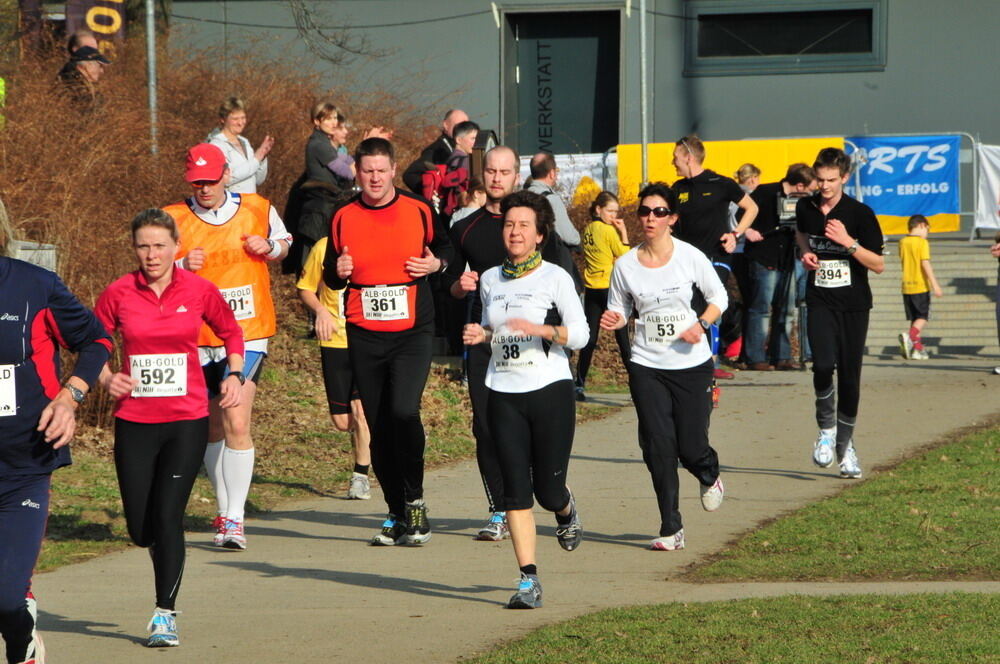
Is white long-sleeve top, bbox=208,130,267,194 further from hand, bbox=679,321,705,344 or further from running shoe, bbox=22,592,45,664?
running shoe, bbox=22,592,45,664

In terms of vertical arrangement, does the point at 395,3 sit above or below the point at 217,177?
above

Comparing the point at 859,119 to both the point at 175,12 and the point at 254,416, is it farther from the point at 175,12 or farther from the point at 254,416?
the point at 254,416

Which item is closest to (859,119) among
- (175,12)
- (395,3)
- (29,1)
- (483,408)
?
(395,3)

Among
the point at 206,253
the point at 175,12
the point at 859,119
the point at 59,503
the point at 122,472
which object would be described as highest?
the point at 175,12

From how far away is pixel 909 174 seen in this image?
930 inches

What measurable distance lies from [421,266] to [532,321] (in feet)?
4.70

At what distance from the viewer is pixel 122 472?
6707 mm

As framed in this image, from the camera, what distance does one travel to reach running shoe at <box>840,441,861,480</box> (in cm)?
1078

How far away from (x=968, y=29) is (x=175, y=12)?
14.3m

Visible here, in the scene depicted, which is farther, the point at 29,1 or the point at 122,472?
the point at 29,1

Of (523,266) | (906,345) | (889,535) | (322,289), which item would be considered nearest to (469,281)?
(523,266)

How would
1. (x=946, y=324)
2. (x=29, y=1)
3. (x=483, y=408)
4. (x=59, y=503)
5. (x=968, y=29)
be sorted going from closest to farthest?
(x=483, y=408)
(x=59, y=503)
(x=29, y=1)
(x=946, y=324)
(x=968, y=29)

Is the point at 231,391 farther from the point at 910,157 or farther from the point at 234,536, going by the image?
the point at 910,157

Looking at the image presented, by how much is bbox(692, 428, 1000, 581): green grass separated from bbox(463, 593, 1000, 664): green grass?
2.49 ft
